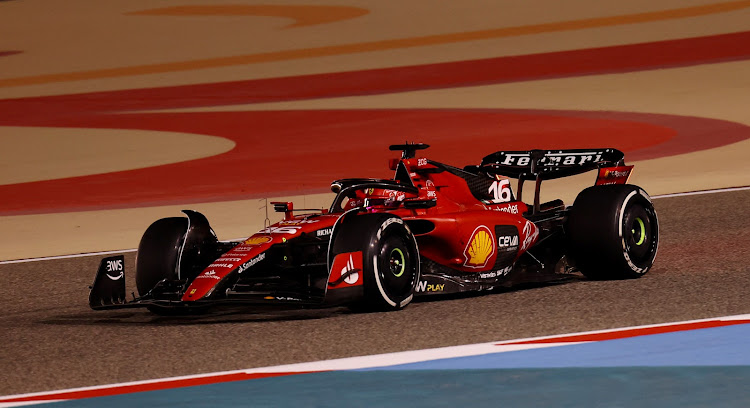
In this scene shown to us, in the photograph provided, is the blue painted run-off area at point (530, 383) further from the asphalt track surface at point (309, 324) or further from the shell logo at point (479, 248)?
the shell logo at point (479, 248)

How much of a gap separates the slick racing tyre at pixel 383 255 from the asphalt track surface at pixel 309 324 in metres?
0.11

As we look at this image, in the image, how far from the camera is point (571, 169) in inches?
443

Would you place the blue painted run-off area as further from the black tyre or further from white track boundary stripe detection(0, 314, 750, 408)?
the black tyre

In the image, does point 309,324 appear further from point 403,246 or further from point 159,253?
point 159,253

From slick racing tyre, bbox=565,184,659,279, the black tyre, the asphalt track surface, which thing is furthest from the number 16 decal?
the black tyre

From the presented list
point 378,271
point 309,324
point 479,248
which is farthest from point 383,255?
point 479,248

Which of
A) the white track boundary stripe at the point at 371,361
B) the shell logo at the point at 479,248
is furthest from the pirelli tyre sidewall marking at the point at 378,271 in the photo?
the white track boundary stripe at the point at 371,361

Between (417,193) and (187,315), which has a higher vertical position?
(417,193)

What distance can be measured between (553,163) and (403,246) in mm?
2468

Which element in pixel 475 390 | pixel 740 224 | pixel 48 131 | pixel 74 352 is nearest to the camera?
pixel 475 390

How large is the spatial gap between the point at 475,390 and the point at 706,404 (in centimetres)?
106

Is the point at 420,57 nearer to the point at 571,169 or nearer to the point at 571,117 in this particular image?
the point at 571,117

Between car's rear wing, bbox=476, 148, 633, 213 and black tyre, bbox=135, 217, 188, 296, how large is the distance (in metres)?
2.61

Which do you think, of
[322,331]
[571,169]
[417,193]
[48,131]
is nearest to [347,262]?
[322,331]
